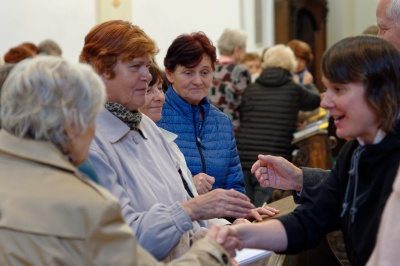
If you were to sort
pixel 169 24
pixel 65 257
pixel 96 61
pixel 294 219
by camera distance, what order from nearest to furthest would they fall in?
1. pixel 65 257
2. pixel 294 219
3. pixel 96 61
4. pixel 169 24

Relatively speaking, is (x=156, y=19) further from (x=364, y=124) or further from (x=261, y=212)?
(x=364, y=124)

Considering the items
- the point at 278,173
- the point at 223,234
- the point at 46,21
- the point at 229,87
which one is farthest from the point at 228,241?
the point at 46,21

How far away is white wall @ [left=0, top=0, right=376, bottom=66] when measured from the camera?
10.4 m

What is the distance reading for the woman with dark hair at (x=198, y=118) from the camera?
4.60 meters

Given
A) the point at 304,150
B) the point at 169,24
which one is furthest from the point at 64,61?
the point at 169,24

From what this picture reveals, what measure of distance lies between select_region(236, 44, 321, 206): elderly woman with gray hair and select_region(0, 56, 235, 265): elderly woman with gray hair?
4.92m

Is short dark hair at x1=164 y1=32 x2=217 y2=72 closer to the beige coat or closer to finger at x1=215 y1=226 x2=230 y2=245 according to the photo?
finger at x1=215 y1=226 x2=230 y2=245

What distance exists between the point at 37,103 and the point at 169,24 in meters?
10.1

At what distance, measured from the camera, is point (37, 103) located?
94.8 inches

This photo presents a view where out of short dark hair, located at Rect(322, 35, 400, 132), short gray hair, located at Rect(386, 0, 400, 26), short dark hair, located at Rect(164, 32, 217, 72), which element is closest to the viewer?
short dark hair, located at Rect(322, 35, 400, 132)

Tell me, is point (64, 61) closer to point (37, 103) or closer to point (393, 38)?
point (37, 103)

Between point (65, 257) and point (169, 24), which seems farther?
point (169, 24)

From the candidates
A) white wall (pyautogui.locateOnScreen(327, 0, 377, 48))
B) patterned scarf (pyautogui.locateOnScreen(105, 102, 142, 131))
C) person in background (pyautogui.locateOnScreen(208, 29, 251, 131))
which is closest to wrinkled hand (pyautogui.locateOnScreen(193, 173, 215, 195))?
patterned scarf (pyautogui.locateOnScreen(105, 102, 142, 131))

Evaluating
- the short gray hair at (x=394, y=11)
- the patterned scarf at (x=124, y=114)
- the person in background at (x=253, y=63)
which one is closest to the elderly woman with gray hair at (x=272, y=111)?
the short gray hair at (x=394, y=11)
